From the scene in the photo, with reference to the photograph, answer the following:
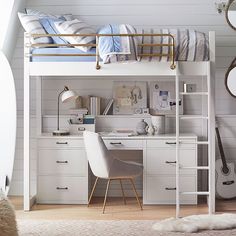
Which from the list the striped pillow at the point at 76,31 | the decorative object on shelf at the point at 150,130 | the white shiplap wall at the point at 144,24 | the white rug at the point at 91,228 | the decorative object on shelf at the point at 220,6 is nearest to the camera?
the white rug at the point at 91,228

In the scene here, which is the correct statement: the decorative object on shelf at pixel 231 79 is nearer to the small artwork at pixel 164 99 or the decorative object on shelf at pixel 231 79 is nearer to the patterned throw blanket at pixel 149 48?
the small artwork at pixel 164 99

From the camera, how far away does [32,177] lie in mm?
5895

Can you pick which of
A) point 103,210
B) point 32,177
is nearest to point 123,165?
point 103,210

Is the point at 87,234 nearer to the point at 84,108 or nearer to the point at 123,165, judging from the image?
the point at 123,165

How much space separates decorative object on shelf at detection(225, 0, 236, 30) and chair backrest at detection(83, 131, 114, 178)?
187 centimetres

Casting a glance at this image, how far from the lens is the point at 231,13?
218 inches

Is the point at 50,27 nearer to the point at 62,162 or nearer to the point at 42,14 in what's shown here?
the point at 42,14

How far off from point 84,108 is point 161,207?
139cm

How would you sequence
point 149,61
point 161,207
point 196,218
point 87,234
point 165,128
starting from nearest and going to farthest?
1. point 87,234
2. point 196,218
3. point 149,61
4. point 161,207
5. point 165,128

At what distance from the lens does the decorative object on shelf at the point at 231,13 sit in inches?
216

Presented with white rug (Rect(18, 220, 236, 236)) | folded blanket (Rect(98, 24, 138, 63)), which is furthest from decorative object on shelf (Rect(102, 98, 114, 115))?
white rug (Rect(18, 220, 236, 236))

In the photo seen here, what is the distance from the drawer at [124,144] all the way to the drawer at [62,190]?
1.45 feet

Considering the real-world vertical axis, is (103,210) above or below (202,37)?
below

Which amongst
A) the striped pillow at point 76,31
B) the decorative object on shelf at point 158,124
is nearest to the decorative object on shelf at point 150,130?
the decorative object on shelf at point 158,124
